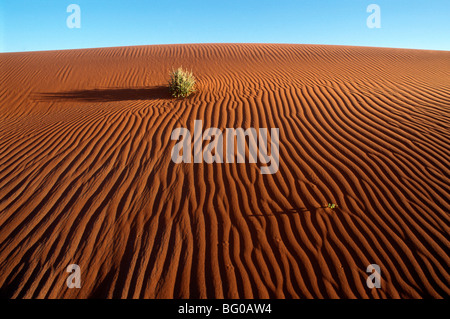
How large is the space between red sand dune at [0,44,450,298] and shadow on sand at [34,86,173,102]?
1.91 ft

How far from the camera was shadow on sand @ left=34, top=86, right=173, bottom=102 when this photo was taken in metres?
7.43

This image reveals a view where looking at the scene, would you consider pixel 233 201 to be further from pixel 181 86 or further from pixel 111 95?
pixel 111 95

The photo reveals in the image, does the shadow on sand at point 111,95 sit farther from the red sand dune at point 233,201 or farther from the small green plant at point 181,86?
the red sand dune at point 233,201

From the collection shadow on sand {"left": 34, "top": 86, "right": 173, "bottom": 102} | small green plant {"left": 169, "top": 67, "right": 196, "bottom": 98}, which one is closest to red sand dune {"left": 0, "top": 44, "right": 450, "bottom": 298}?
small green plant {"left": 169, "top": 67, "right": 196, "bottom": 98}

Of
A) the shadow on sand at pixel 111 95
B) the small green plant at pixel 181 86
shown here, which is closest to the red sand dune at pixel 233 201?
the small green plant at pixel 181 86

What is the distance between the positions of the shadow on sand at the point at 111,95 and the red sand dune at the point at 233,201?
581 millimetres

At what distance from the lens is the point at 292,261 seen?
276cm

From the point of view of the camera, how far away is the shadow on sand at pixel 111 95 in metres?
7.43

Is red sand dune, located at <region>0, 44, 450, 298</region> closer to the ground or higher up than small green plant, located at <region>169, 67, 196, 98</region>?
closer to the ground

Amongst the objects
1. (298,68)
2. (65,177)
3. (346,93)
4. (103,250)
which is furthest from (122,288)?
(298,68)

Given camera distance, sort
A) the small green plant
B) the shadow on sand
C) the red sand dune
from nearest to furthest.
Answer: the red sand dune < the small green plant < the shadow on sand

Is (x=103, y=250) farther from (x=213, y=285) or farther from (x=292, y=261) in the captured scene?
(x=292, y=261)

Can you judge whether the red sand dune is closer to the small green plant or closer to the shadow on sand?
the small green plant

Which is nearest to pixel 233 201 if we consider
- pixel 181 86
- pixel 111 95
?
pixel 181 86
